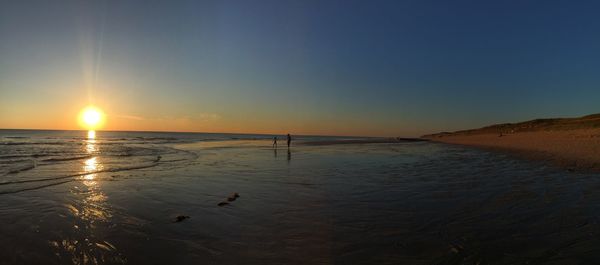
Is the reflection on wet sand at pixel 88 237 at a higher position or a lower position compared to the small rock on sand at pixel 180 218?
lower

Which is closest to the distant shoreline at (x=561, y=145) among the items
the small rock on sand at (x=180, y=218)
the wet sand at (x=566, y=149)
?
the wet sand at (x=566, y=149)

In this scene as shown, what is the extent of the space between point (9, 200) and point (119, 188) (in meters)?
3.07

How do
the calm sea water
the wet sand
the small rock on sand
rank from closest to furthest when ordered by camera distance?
1. the calm sea water
2. the small rock on sand
3. the wet sand

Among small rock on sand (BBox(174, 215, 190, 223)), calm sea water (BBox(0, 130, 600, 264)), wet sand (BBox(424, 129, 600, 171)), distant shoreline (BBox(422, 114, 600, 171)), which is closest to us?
calm sea water (BBox(0, 130, 600, 264))

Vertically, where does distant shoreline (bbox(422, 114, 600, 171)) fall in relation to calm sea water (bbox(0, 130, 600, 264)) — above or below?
above

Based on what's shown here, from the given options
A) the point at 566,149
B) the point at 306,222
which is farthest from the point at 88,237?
the point at 566,149

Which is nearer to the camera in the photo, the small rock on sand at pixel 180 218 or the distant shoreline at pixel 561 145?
the small rock on sand at pixel 180 218

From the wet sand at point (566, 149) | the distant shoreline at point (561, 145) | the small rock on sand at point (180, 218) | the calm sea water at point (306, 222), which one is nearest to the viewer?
the calm sea water at point (306, 222)

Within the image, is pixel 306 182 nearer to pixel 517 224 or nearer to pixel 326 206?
pixel 326 206

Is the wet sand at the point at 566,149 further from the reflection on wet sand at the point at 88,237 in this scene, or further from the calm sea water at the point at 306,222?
the reflection on wet sand at the point at 88,237

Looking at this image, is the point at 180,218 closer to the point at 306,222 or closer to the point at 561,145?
the point at 306,222

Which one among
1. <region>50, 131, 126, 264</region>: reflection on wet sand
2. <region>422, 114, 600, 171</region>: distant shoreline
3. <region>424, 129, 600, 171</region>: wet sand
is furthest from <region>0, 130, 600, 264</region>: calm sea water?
<region>422, 114, 600, 171</region>: distant shoreline

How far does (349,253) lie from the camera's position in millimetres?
5770

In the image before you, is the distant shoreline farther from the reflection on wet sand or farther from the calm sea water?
the reflection on wet sand
